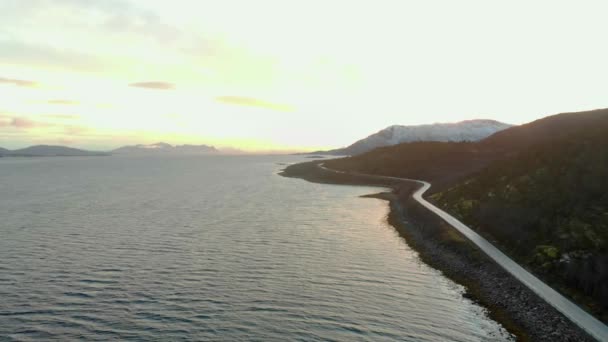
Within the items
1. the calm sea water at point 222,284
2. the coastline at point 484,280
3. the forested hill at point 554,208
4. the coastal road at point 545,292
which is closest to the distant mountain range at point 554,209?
the forested hill at point 554,208

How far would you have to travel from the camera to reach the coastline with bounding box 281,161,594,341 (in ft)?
80.6

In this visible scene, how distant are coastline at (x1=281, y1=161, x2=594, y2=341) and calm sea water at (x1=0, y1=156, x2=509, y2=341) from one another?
1.39 meters

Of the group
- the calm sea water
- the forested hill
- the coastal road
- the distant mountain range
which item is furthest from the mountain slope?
the calm sea water

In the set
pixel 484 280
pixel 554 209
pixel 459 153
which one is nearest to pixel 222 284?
pixel 484 280

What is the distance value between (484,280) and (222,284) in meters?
21.6

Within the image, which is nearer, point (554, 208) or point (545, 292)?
point (545, 292)

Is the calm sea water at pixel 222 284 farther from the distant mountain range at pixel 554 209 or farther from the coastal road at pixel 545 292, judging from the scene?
the distant mountain range at pixel 554 209

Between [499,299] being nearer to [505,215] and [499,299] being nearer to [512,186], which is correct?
[505,215]

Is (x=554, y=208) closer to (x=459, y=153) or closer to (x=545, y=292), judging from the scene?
(x=545, y=292)

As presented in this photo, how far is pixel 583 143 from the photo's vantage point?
6238cm

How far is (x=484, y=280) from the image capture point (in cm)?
3394

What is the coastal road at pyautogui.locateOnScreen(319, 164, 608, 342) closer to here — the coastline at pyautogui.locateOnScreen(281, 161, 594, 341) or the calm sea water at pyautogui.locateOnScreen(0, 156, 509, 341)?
the coastline at pyautogui.locateOnScreen(281, 161, 594, 341)

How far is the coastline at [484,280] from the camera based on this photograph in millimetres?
24562

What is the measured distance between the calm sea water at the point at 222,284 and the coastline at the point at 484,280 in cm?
139
